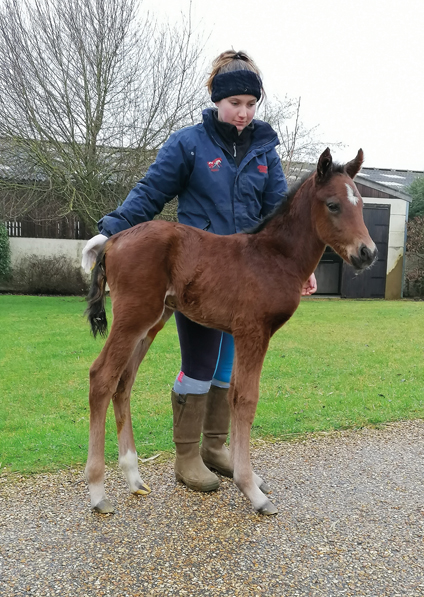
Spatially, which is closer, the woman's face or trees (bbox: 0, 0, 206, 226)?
the woman's face

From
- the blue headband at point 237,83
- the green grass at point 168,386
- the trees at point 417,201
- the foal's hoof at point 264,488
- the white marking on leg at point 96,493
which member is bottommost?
A: the green grass at point 168,386

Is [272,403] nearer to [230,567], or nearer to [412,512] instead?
[412,512]

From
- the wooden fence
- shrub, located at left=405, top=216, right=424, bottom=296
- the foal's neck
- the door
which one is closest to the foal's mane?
the foal's neck

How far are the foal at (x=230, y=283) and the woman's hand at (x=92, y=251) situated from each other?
0.16 feet

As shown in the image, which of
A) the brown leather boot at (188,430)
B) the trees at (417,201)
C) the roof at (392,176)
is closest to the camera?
the brown leather boot at (188,430)

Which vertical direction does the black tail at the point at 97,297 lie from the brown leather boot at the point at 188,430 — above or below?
above

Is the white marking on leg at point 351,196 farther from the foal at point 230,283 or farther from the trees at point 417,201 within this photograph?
the trees at point 417,201

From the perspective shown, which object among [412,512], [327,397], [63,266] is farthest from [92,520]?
[63,266]

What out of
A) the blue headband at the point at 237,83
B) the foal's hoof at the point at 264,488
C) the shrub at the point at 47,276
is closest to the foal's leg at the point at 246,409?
the foal's hoof at the point at 264,488

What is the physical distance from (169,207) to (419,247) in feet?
34.8

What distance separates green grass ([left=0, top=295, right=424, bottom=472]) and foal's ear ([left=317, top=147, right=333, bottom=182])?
2289 millimetres

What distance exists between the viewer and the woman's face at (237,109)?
2.94 metres

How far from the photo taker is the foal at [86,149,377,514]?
2615mm

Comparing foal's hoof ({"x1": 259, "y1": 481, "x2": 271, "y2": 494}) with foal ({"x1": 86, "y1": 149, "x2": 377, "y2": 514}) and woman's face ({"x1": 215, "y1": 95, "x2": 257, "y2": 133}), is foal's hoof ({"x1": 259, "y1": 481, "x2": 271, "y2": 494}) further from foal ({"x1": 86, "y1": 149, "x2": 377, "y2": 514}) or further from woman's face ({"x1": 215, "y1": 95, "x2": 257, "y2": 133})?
woman's face ({"x1": 215, "y1": 95, "x2": 257, "y2": 133})
